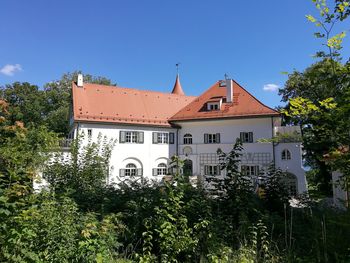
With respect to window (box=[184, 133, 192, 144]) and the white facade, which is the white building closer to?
the white facade

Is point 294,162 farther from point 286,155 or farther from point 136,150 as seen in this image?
point 136,150

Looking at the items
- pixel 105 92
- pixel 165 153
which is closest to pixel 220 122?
pixel 165 153

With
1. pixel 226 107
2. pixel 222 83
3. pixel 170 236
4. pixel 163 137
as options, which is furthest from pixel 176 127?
pixel 170 236

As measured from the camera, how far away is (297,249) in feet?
15.8

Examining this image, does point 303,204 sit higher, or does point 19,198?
point 19,198

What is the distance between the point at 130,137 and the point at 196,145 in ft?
21.0

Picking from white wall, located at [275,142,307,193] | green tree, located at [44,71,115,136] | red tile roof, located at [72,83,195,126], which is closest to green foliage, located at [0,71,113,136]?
green tree, located at [44,71,115,136]

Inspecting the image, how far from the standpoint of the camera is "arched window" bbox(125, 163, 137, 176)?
26753 millimetres

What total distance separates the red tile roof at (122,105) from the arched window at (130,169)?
157 inches

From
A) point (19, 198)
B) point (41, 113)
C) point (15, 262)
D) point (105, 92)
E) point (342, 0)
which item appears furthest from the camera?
point (41, 113)

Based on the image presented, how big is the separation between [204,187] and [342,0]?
13.6 ft

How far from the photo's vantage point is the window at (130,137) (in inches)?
1063

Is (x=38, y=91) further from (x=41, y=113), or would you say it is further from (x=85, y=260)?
(x=85, y=260)

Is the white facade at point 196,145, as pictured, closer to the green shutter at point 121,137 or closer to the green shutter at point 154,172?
the green shutter at point 154,172
